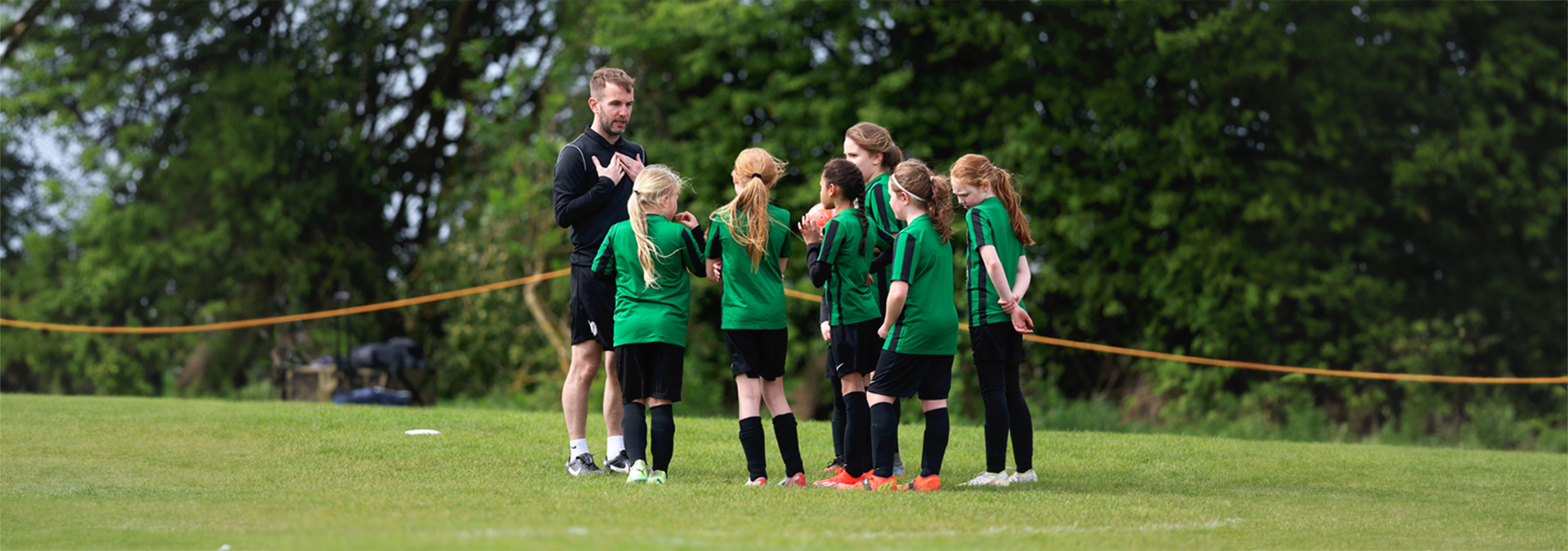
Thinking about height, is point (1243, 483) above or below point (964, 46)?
below

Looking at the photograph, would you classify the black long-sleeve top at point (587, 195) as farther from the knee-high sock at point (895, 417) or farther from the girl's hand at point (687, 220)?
the knee-high sock at point (895, 417)

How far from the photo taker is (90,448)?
6.99m

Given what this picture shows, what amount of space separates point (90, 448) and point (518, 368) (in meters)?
7.89

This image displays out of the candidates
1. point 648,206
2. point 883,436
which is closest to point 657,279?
point 648,206

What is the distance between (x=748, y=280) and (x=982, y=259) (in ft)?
3.70

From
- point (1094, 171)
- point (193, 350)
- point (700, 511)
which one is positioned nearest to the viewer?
point (700, 511)

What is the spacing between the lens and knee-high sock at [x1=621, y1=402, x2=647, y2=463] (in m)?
5.76

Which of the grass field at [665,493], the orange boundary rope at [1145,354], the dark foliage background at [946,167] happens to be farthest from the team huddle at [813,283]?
the orange boundary rope at [1145,354]

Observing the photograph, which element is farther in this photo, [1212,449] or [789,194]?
[789,194]

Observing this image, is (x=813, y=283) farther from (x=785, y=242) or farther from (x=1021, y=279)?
(x=1021, y=279)

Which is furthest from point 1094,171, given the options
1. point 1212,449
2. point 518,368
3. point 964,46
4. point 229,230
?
point 229,230

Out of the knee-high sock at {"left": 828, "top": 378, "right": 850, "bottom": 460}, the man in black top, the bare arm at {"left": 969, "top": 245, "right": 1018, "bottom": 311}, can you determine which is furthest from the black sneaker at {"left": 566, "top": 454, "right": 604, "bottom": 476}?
the bare arm at {"left": 969, "top": 245, "right": 1018, "bottom": 311}

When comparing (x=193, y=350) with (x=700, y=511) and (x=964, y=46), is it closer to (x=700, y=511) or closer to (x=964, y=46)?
(x=964, y=46)

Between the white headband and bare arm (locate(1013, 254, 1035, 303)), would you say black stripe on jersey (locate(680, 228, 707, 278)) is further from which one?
bare arm (locate(1013, 254, 1035, 303))
